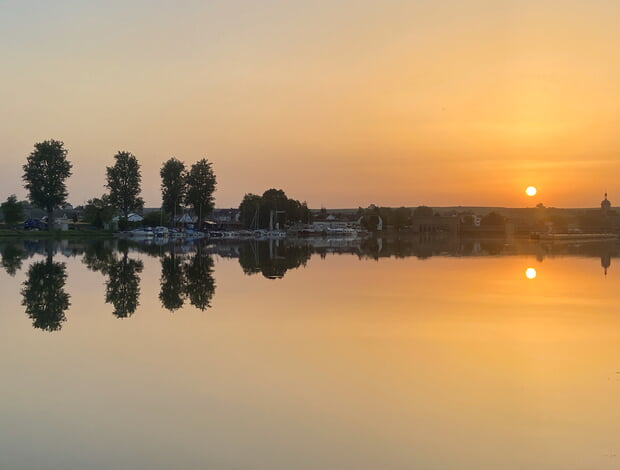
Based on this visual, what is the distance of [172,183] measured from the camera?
10950cm

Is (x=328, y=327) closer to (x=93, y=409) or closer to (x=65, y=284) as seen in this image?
(x=93, y=409)

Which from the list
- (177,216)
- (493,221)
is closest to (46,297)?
(177,216)

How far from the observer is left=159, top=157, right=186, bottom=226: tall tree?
109438mm

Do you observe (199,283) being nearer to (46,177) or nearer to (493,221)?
(46,177)

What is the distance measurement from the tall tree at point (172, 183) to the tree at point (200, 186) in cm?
137

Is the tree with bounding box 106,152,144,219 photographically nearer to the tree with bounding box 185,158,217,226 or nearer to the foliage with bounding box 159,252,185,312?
the tree with bounding box 185,158,217,226

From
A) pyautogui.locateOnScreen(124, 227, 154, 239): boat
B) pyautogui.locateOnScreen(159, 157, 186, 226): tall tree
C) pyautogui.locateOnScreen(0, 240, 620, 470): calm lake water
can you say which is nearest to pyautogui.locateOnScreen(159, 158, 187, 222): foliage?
pyautogui.locateOnScreen(159, 157, 186, 226): tall tree

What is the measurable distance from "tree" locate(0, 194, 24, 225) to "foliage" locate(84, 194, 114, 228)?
38.1 ft

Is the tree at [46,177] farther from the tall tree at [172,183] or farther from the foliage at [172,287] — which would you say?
the foliage at [172,287]

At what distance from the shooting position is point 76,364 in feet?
41.8

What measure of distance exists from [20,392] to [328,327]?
27.4 ft

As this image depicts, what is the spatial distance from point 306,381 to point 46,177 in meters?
79.5

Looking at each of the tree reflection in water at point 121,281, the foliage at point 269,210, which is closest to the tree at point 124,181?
the foliage at point 269,210

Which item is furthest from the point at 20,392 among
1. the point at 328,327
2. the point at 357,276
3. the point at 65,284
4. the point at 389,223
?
the point at 389,223
